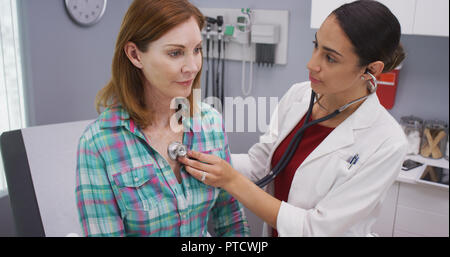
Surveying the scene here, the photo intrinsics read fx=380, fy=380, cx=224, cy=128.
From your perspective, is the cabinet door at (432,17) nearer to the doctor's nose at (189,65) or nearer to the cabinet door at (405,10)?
the cabinet door at (405,10)

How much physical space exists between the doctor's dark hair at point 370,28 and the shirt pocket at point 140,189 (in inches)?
22.4

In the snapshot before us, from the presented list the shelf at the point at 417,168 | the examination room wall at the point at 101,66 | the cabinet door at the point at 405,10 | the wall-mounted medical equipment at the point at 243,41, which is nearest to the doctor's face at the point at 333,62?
the examination room wall at the point at 101,66

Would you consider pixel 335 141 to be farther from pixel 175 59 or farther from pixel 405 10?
Answer: pixel 405 10

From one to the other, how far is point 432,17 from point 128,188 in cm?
149

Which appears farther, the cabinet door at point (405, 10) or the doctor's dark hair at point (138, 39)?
the cabinet door at point (405, 10)

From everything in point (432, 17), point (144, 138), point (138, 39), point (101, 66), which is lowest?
point (144, 138)

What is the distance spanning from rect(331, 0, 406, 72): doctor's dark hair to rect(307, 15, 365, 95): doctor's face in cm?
2

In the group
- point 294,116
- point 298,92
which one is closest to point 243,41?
point 298,92

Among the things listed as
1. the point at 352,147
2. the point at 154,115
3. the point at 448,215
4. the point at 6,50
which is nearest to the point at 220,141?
the point at 154,115

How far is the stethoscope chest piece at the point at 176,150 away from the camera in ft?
3.09

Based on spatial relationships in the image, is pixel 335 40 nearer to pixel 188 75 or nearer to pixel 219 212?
pixel 188 75

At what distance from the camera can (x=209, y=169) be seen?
3.03 feet

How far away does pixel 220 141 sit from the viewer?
1095 millimetres

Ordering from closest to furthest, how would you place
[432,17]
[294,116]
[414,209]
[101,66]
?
[294,116], [432,17], [414,209], [101,66]
